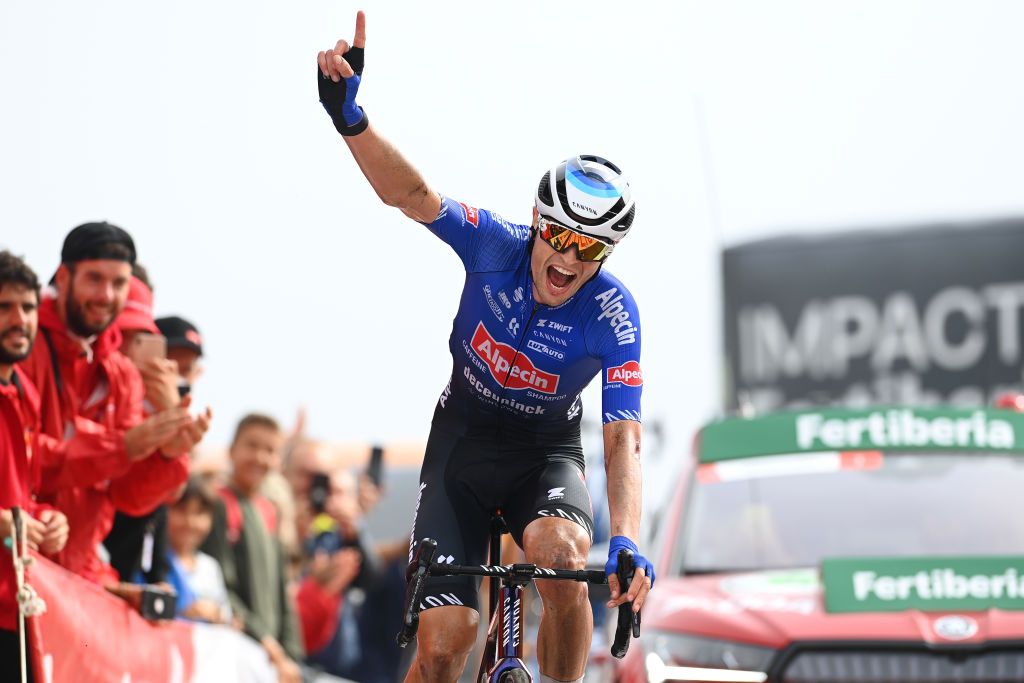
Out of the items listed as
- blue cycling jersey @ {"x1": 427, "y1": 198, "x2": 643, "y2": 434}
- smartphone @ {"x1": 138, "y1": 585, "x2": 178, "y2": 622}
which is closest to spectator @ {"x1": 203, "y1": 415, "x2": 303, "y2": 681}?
smartphone @ {"x1": 138, "y1": 585, "x2": 178, "y2": 622}

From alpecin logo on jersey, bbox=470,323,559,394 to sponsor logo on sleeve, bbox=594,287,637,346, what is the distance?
30 centimetres

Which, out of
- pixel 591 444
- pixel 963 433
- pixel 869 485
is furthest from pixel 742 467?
pixel 591 444

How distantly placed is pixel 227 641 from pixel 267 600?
1.74 m

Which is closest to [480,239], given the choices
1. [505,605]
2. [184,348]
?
[505,605]

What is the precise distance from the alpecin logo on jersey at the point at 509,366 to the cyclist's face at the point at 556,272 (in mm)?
227

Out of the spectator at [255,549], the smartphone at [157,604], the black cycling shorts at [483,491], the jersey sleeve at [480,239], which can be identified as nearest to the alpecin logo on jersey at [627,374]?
the black cycling shorts at [483,491]

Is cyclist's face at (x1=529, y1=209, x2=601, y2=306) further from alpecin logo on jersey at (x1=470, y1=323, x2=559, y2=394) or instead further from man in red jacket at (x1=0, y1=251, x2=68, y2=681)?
man in red jacket at (x1=0, y1=251, x2=68, y2=681)

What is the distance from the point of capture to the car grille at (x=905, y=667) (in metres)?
7.13

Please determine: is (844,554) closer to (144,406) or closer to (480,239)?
(480,239)

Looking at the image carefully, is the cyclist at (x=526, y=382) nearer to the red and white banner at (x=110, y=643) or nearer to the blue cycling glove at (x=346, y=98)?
the blue cycling glove at (x=346, y=98)

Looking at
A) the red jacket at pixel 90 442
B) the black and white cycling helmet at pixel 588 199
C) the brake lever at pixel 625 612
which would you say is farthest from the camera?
the red jacket at pixel 90 442

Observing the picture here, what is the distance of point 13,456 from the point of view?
21.2ft

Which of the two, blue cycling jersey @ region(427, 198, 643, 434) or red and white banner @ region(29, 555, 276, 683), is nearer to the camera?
blue cycling jersey @ region(427, 198, 643, 434)

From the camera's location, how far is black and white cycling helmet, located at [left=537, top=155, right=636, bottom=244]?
5.98 meters
